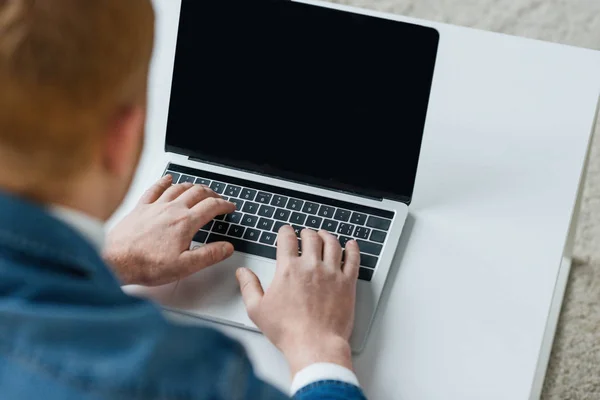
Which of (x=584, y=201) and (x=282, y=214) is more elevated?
(x=282, y=214)

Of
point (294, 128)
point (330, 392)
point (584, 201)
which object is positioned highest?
point (294, 128)

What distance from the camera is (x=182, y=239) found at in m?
0.91

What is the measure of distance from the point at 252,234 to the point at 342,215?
0.11 meters

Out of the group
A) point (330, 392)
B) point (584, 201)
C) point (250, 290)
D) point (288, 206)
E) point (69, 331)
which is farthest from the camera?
point (584, 201)

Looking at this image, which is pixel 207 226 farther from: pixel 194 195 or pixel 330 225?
pixel 330 225

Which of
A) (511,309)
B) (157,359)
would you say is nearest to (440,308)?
(511,309)

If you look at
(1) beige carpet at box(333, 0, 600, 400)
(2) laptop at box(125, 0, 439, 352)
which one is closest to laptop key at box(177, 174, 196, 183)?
(2) laptop at box(125, 0, 439, 352)

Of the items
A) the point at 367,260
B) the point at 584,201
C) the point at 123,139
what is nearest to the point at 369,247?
the point at 367,260

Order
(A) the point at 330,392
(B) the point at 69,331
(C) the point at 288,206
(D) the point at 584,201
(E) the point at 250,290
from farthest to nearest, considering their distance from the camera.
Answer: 1. (D) the point at 584,201
2. (C) the point at 288,206
3. (E) the point at 250,290
4. (A) the point at 330,392
5. (B) the point at 69,331

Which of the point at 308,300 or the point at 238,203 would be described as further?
the point at 238,203

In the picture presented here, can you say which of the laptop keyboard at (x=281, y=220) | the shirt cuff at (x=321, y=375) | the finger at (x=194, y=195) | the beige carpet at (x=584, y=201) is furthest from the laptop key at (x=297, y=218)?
the beige carpet at (x=584, y=201)

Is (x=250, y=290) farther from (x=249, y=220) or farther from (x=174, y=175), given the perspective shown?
(x=174, y=175)

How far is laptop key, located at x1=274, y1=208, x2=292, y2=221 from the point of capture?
95 centimetres

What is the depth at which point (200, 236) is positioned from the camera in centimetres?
93
